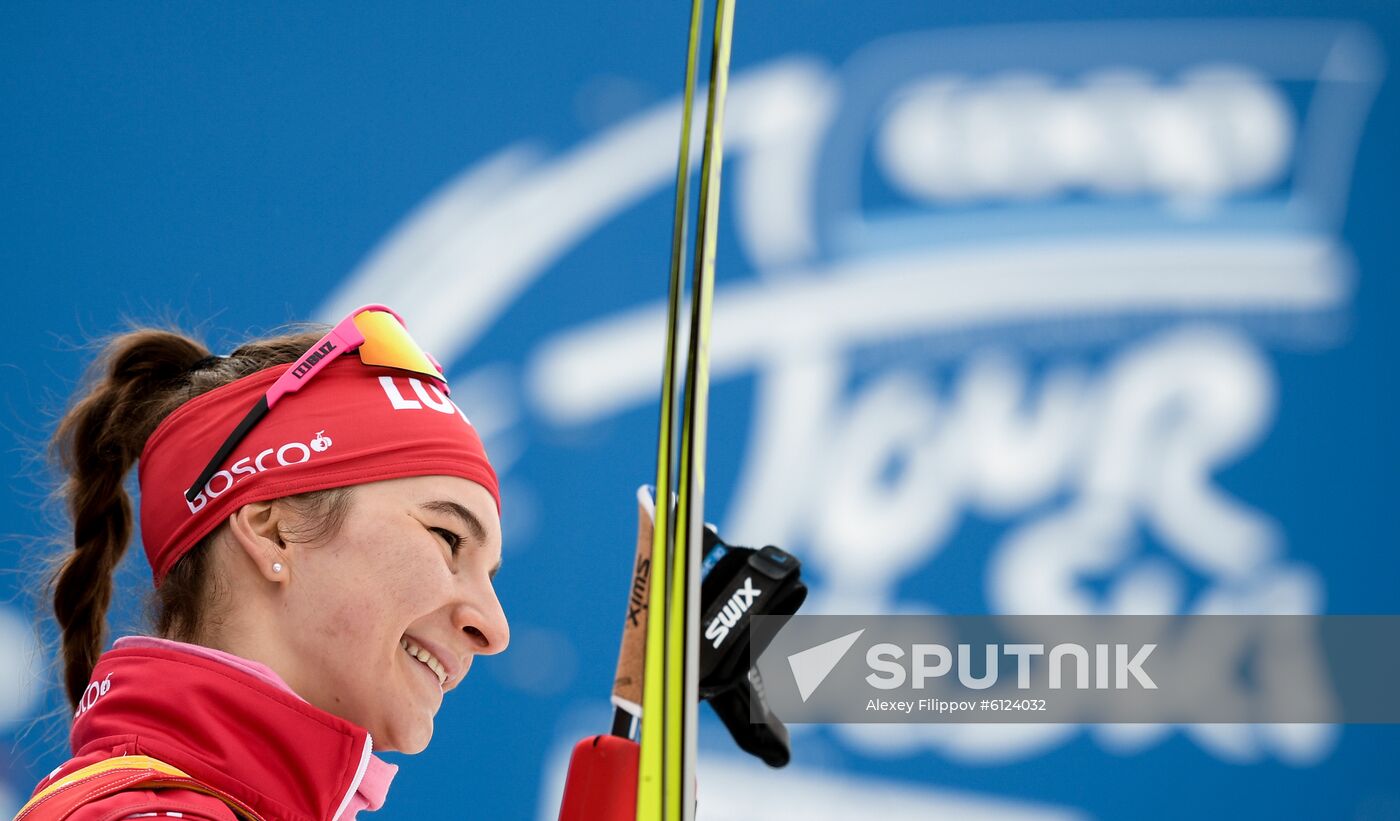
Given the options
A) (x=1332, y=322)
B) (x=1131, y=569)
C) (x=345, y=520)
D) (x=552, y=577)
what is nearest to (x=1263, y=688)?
(x=1131, y=569)

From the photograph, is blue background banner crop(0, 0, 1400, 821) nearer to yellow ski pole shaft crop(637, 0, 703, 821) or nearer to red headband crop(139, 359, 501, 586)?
red headband crop(139, 359, 501, 586)

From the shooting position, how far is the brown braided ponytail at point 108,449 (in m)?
0.88

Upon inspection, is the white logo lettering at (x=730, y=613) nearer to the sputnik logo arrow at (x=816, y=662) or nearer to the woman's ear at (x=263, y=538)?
the woman's ear at (x=263, y=538)

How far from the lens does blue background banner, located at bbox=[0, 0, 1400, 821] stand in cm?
156

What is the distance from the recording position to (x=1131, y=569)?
1729mm

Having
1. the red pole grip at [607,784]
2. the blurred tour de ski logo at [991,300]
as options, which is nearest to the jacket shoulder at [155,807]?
the red pole grip at [607,784]

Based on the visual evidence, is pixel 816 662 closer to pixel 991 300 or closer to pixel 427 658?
pixel 991 300

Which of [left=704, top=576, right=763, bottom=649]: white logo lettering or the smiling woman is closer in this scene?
the smiling woman

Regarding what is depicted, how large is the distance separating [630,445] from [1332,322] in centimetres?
102

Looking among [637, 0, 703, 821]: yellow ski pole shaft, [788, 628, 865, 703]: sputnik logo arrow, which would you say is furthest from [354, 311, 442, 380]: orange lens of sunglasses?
[788, 628, 865, 703]: sputnik logo arrow

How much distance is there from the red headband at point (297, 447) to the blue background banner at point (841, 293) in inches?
30.8

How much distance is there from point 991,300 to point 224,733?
4.37ft

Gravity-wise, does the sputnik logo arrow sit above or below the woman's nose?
above

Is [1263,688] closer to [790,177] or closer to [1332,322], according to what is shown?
[1332,322]
